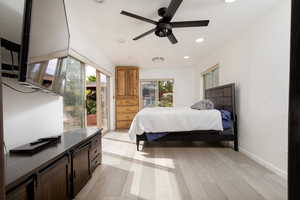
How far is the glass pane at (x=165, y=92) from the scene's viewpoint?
21.1ft

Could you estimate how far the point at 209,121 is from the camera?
3070mm

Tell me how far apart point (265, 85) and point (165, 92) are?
14.0 feet

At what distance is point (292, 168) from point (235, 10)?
2413 mm

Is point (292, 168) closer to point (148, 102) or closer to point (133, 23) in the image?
point (133, 23)

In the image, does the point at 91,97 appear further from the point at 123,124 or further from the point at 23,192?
the point at 23,192

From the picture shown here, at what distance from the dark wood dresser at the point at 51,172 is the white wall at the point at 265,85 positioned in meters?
2.52

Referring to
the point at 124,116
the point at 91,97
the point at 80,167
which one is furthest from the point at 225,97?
the point at 91,97

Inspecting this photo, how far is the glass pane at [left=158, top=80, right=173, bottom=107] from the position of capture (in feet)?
21.1

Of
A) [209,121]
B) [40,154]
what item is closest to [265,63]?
[209,121]

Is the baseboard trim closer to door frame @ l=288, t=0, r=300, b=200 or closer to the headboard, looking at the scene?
the headboard

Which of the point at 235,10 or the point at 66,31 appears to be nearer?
the point at 66,31

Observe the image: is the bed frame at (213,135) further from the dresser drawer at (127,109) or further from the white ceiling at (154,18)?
the dresser drawer at (127,109)

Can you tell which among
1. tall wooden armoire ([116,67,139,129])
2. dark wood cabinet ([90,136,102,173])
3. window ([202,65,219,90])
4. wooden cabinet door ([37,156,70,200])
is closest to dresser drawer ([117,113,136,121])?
tall wooden armoire ([116,67,139,129])

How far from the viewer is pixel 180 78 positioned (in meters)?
6.35
